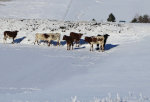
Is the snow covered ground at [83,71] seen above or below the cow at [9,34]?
below

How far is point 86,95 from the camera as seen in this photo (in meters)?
10.8

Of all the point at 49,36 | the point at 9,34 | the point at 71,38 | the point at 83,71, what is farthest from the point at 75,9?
the point at 83,71

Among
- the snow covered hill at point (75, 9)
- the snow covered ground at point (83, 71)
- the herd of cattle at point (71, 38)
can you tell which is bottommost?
the snow covered ground at point (83, 71)

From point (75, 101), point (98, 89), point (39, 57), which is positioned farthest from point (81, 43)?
point (75, 101)

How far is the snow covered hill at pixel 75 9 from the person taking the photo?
52.9 meters

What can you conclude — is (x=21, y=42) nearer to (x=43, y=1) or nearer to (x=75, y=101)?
(x=75, y=101)

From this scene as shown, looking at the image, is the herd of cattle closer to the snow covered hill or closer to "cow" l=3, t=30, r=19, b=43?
"cow" l=3, t=30, r=19, b=43

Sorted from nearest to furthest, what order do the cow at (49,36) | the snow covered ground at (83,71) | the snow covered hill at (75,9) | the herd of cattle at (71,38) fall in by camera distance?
the snow covered ground at (83,71) < the herd of cattle at (71,38) < the cow at (49,36) < the snow covered hill at (75,9)

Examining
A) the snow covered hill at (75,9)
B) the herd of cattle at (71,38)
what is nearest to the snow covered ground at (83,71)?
→ the herd of cattle at (71,38)

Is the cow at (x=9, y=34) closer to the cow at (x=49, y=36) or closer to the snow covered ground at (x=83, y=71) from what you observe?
the snow covered ground at (x=83, y=71)

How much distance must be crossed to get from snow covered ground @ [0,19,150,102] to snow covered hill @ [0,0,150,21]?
70.7 feet

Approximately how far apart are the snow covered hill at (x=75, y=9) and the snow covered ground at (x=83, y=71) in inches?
848

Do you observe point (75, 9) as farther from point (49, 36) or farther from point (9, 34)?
point (49, 36)

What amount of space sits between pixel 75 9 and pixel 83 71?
4517cm
